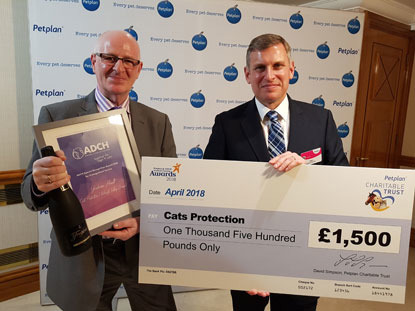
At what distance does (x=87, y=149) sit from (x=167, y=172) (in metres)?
0.32

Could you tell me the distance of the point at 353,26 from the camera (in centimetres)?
311

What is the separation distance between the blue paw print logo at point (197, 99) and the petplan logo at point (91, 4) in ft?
3.47

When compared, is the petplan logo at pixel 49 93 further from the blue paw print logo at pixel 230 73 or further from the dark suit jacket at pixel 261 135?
the dark suit jacket at pixel 261 135

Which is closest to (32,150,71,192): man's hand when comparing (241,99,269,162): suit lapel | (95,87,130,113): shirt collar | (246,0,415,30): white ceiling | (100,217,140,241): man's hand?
(100,217,140,241): man's hand

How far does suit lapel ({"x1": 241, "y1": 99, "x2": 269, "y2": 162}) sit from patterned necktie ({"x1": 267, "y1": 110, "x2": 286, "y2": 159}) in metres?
0.03

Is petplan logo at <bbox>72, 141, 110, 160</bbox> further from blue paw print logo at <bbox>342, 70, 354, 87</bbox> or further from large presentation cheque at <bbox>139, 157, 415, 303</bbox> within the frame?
blue paw print logo at <bbox>342, 70, 354, 87</bbox>

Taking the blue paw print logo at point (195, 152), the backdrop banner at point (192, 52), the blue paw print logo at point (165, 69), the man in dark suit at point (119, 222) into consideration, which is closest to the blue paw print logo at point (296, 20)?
the backdrop banner at point (192, 52)

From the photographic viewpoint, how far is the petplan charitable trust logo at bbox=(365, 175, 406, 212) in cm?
121

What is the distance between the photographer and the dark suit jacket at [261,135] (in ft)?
4.68

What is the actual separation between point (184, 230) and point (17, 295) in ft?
8.25

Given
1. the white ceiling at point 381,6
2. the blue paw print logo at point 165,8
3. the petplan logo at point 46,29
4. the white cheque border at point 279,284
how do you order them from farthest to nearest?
1. the white ceiling at point 381,6
2. the blue paw print logo at point 165,8
3. the petplan logo at point 46,29
4. the white cheque border at point 279,284

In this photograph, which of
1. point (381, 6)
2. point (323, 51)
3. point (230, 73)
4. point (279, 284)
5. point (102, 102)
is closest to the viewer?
point (279, 284)

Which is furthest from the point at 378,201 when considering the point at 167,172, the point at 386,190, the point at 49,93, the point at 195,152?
the point at 49,93

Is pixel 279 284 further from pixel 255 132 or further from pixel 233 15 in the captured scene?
pixel 233 15
